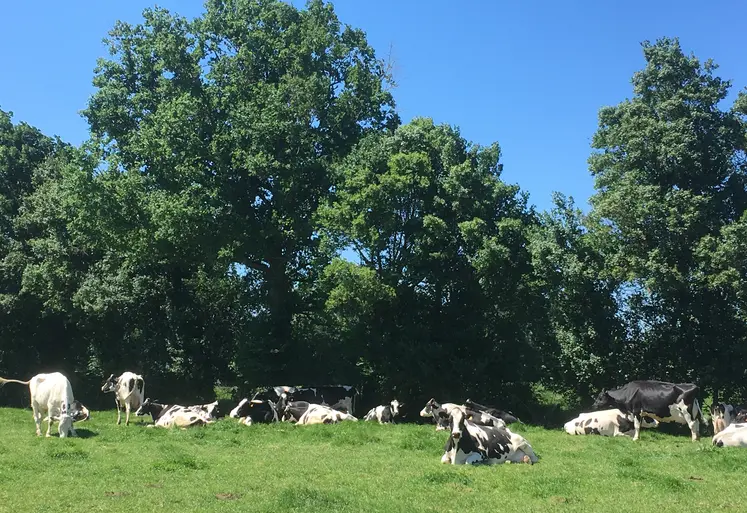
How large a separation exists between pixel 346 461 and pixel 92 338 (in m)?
21.7

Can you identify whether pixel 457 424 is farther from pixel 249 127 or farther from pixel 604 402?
pixel 249 127

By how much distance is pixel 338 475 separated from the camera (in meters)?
11.5

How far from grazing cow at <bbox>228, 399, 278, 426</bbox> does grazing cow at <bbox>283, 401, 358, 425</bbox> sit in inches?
18.9

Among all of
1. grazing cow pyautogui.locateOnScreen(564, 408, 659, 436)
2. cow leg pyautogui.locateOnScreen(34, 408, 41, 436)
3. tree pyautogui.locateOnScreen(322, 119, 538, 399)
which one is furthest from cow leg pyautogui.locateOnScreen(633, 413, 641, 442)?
cow leg pyautogui.locateOnScreen(34, 408, 41, 436)

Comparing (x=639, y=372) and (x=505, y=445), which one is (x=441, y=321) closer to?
(x=639, y=372)

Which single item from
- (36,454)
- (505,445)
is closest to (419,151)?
(505,445)

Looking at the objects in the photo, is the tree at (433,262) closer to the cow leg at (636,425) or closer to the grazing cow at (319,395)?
the grazing cow at (319,395)

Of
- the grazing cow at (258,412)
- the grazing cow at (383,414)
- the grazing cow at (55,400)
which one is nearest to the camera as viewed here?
the grazing cow at (55,400)

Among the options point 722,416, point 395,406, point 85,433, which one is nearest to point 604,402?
point 722,416

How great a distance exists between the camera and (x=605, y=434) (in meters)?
19.8

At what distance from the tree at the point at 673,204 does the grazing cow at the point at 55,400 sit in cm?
1741

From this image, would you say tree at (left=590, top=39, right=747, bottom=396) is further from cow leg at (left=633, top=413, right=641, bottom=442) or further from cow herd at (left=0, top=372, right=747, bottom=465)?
cow leg at (left=633, top=413, right=641, bottom=442)

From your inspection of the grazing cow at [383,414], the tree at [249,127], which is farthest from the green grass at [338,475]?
the tree at [249,127]

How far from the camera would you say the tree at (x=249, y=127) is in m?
25.1
